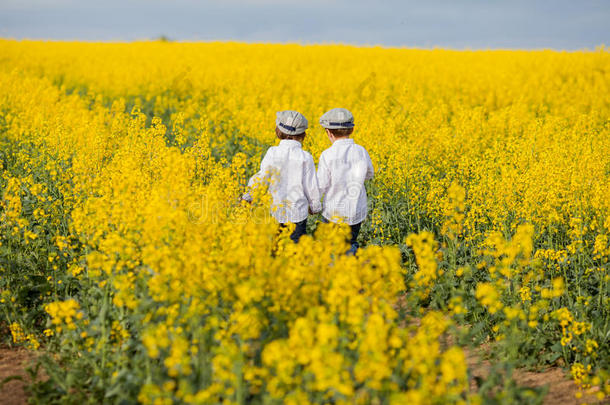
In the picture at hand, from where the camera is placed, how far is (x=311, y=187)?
16.0ft

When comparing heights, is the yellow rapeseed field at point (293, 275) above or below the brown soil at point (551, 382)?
above

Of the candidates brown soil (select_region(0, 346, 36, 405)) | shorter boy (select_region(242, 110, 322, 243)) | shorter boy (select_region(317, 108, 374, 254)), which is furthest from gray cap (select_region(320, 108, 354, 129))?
brown soil (select_region(0, 346, 36, 405))

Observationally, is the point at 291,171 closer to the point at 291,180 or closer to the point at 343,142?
the point at 291,180

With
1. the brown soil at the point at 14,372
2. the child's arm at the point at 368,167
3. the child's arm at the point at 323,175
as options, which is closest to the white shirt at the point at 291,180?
the child's arm at the point at 323,175

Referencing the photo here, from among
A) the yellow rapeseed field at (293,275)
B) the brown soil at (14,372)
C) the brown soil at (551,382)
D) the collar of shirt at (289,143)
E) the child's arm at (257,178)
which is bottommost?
the brown soil at (551,382)

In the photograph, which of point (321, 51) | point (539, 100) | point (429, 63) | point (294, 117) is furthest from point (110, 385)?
point (321, 51)

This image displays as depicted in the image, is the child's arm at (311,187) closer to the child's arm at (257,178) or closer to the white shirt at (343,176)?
the white shirt at (343,176)

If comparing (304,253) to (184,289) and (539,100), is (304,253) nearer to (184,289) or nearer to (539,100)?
(184,289)

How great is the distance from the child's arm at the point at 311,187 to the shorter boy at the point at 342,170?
0.17 meters

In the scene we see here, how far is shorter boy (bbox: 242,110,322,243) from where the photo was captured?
479cm

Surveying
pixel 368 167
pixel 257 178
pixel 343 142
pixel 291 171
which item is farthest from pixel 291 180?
pixel 368 167

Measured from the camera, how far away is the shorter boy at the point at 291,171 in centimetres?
479

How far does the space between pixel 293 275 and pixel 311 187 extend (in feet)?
Answer: 5.12

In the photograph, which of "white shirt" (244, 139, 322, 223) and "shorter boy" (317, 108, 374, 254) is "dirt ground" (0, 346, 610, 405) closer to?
"shorter boy" (317, 108, 374, 254)
